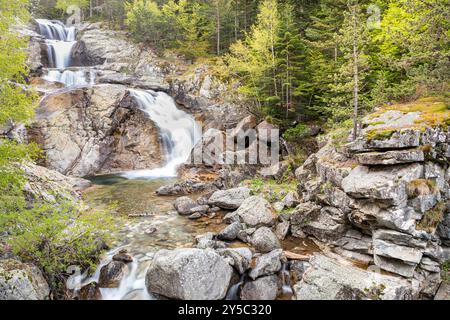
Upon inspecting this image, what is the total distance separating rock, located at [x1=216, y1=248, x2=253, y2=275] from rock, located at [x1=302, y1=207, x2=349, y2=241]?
2.96 metres

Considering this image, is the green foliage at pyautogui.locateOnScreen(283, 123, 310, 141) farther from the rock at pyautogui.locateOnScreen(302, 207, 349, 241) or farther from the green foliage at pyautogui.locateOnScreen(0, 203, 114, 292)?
the green foliage at pyautogui.locateOnScreen(0, 203, 114, 292)

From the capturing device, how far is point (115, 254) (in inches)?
370

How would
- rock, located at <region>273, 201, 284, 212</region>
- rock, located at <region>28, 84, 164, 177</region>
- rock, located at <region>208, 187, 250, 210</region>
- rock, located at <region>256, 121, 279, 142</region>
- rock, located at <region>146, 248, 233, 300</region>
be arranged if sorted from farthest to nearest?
rock, located at <region>28, 84, 164, 177</region>, rock, located at <region>256, 121, 279, 142</region>, rock, located at <region>208, 187, 250, 210</region>, rock, located at <region>273, 201, 284, 212</region>, rock, located at <region>146, 248, 233, 300</region>

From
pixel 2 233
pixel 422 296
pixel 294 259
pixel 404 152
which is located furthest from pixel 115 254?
pixel 404 152

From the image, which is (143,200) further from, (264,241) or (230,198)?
(264,241)

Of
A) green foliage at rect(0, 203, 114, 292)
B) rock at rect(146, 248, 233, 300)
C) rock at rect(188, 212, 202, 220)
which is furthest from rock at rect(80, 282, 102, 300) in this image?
rock at rect(188, 212, 202, 220)

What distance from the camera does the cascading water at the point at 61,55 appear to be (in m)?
26.8

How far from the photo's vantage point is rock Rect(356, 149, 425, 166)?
8.22m

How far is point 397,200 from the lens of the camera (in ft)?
25.9

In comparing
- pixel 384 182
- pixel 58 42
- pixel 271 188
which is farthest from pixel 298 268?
pixel 58 42

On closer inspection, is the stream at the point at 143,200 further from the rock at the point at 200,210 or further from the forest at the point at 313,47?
the forest at the point at 313,47
